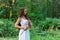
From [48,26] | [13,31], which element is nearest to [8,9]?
[48,26]

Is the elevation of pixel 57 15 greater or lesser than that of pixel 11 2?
lesser

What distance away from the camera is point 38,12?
22234 millimetres

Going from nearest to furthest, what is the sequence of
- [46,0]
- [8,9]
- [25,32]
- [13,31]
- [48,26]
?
1. [25,32]
2. [13,31]
3. [48,26]
4. [8,9]
5. [46,0]

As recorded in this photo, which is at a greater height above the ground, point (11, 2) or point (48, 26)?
point (11, 2)

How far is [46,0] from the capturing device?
2673cm

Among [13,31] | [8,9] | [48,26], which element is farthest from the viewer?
[8,9]

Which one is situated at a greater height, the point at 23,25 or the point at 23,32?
the point at 23,25

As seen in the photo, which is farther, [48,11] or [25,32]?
[48,11]

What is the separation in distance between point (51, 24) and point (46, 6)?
6.56 meters

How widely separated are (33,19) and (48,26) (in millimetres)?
1592

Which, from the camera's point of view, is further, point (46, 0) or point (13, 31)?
point (46, 0)

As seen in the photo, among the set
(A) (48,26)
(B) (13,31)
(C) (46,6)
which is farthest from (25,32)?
(C) (46,6)

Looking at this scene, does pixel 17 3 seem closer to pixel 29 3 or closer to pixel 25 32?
pixel 29 3

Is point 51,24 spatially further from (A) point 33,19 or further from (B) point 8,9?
(B) point 8,9
